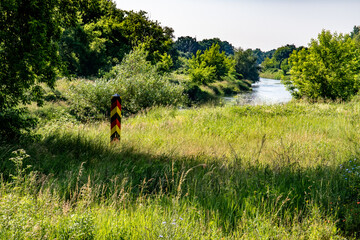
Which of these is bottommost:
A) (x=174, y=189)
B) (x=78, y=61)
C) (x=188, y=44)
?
(x=174, y=189)

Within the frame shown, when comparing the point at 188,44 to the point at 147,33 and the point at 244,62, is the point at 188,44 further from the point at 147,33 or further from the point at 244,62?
the point at 147,33

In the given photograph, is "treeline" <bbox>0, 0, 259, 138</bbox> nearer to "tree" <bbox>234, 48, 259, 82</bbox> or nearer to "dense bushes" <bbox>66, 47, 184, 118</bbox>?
"dense bushes" <bbox>66, 47, 184, 118</bbox>

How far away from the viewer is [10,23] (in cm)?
545

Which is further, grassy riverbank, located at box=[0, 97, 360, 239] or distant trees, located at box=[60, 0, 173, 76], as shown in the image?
distant trees, located at box=[60, 0, 173, 76]


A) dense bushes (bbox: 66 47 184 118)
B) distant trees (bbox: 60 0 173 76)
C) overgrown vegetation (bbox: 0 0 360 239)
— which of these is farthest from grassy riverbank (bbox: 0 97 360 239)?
distant trees (bbox: 60 0 173 76)

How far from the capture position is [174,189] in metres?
3.60

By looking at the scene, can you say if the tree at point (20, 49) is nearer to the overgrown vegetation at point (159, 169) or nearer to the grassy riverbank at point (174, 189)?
the overgrown vegetation at point (159, 169)

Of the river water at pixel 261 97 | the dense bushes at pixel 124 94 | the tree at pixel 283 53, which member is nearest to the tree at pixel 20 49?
the dense bushes at pixel 124 94

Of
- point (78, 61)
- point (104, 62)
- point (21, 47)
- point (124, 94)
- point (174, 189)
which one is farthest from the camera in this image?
point (104, 62)

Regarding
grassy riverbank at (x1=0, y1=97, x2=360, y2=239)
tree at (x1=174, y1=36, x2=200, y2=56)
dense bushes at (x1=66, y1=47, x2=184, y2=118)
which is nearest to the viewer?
grassy riverbank at (x1=0, y1=97, x2=360, y2=239)

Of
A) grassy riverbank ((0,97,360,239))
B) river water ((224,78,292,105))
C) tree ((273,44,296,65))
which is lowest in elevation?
grassy riverbank ((0,97,360,239))

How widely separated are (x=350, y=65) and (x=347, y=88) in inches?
75.3

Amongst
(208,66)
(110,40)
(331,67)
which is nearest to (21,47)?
(331,67)

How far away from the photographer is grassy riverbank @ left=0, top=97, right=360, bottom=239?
2.46m
